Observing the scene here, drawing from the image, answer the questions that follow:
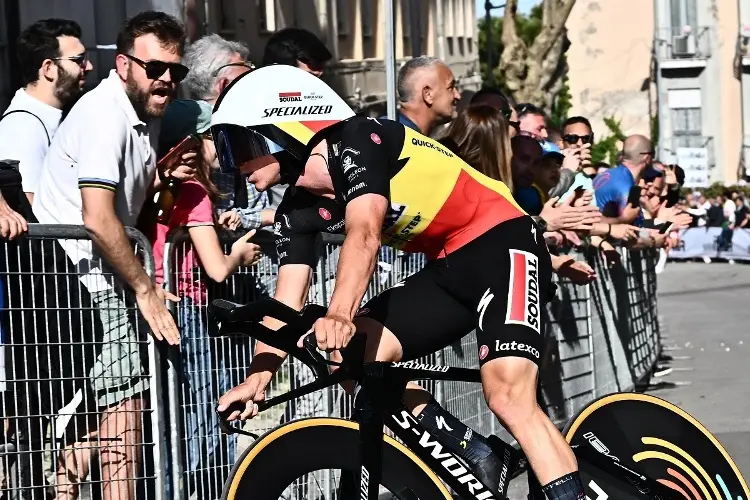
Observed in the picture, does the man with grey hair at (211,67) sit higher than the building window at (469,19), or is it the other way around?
the building window at (469,19)

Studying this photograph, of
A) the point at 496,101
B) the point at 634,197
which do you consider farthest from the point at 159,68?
the point at 634,197

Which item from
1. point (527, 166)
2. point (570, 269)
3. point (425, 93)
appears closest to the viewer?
point (425, 93)

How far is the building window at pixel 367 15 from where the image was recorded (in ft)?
112

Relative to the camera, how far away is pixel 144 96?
20.2 ft

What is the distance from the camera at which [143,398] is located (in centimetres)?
605

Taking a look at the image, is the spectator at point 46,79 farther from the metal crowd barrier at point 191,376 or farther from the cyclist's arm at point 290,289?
the cyclist's arm at point 290,289

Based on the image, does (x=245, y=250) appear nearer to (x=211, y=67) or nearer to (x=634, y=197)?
(x=211, y=67)

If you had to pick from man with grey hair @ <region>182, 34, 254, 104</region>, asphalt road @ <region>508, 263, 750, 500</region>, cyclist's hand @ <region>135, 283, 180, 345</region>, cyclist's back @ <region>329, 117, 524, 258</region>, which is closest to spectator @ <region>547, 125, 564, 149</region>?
asphalt road @ <region>508, 263, 750, 500</region>

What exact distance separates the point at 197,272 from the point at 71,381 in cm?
85

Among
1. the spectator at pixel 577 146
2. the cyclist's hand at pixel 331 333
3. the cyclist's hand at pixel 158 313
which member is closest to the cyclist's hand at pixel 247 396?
the cyclist's hand at pixel 331 333

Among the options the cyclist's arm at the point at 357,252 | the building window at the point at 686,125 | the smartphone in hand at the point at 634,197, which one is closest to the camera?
the cyclist's arm at the point at 357,252

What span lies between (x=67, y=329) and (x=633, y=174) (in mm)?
7750

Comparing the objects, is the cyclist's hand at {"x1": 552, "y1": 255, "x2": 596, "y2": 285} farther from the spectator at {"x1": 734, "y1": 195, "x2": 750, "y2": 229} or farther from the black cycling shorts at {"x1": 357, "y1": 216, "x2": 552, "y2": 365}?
the spectator at {"x1": 734, "y1": 195, "x2": 750, "y2": 229}

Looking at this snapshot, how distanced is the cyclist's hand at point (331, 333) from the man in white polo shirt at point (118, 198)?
1615 mm
